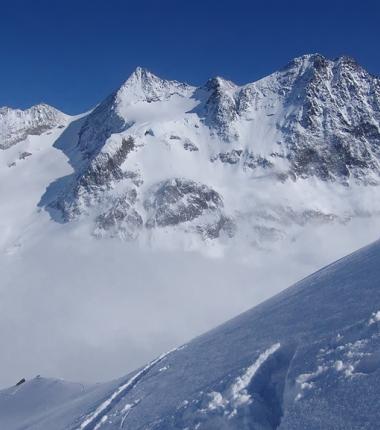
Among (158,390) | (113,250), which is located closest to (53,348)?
(113,250)

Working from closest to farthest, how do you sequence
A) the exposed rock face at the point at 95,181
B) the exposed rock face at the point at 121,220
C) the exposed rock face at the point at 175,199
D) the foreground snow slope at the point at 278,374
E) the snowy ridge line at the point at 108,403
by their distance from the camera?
the foreground snow slope at the point at 278,374
the snowy ridge line at the point at 108,403
the exposed rock face at the point at 175,199
the exposed rock face at the point at 121,220
the exposed rock face at the point at 95,181

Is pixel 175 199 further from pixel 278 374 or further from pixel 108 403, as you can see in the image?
pixel 278 374

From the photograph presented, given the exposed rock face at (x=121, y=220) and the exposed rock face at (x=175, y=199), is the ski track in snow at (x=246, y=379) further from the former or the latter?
the exposed rock face at (x=121, y=220)

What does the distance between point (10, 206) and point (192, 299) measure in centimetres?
7262

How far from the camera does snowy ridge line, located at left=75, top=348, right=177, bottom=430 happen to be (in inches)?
581

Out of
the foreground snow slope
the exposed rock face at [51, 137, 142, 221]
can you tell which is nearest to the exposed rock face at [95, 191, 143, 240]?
the exposed rock face at [51, 137, 142, 221]

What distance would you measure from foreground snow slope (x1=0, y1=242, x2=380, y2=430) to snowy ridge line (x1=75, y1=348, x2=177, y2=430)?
0.05 metres

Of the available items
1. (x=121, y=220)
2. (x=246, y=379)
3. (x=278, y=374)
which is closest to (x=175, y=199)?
(x=121, y=220)

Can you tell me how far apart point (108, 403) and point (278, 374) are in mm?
6094

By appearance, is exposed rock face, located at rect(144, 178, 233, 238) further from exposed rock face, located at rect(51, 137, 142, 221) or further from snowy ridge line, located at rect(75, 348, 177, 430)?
snowy ridge line, located at rect(75, 348, 177, 430)

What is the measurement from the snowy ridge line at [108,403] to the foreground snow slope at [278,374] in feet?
0.15

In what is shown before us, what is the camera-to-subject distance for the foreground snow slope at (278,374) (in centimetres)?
1016

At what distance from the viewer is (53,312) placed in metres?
180

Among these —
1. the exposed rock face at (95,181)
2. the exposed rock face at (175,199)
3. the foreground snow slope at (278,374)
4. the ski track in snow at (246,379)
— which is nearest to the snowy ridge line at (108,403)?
the foreground snow slope at (278,374)
